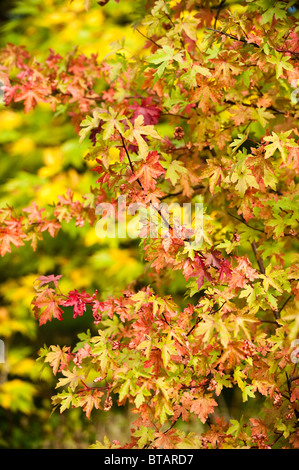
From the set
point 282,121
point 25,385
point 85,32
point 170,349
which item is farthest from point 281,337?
point 85,32

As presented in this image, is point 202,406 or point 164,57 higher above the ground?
point 164,57

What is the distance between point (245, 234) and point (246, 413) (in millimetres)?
2584

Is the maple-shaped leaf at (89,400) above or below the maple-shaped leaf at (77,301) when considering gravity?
below

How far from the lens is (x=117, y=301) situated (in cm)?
199

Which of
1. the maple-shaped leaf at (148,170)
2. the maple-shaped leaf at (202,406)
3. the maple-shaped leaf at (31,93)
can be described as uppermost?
the maple-shaped leaf at (31,93)

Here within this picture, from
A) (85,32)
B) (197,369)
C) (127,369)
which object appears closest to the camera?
(127,369)

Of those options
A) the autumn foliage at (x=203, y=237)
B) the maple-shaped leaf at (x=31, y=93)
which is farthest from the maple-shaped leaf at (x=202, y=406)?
the maple-shaped leaf at (x=31, y=93)

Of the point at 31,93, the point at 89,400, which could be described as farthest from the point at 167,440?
the point at 31,93

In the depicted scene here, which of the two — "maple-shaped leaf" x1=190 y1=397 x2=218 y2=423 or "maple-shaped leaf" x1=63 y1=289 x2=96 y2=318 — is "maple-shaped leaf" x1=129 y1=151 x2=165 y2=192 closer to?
"maple-shaped leaf" x1=63 y1=289 x2=96 y2=318

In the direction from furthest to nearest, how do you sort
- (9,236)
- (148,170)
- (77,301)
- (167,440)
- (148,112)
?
(9,236)
(148,112)
(77,301)
(167,440)
(148,170)

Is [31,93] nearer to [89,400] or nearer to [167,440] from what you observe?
[89,400]

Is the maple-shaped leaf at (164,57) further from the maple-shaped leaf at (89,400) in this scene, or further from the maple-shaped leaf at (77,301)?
the maple-shaped leaf at (89,400)

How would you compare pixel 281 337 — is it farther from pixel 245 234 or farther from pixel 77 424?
pixel 77 424

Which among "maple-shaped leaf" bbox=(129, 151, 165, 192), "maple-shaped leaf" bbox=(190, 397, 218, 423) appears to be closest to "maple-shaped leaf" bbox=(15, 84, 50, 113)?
"maple-shaped leaf" bbox=(129, 151, 165, 192)
